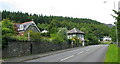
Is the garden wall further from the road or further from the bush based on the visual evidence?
the road

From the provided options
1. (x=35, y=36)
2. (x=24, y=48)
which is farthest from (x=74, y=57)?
(x=35, y=36)

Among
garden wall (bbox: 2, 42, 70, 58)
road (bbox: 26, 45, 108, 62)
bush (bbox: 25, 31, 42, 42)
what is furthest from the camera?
bush (bbox: 25, 31, 42, 42)

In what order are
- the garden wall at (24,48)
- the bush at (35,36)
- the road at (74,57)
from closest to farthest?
the road at (74,57)
the garden wall at (24,48)
the bush at (35,36)

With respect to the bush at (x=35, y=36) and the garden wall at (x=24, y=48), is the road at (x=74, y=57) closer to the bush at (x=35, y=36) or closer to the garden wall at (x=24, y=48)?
the garden wall at (x=24, y=48)

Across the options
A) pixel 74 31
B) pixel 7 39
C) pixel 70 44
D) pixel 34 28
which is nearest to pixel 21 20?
pixel 74 31

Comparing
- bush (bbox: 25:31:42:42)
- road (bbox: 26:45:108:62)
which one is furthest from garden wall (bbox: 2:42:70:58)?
road (bbox: 26:45:108:62)

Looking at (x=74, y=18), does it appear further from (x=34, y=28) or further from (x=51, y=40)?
(x=51, y=40)

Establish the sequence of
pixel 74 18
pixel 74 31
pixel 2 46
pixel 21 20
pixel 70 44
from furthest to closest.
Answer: pixel 74 18, pixel 21 20, pixel 74 31, pixel 70 44, pixel 2 46

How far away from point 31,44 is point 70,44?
2605 cm

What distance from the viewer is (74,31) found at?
3661 inches

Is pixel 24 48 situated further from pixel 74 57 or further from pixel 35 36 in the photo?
pixel 74 57

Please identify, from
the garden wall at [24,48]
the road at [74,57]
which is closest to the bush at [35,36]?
the garden wall at [24,48]

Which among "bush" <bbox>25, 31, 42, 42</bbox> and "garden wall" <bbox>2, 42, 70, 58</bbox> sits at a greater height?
"bush" <bbox>25, 31, 42, 42</bbox>

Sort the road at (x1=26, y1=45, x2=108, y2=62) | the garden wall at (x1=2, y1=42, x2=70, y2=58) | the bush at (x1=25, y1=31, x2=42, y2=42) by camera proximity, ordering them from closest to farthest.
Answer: the road at (x1=26, y1=45, x2=108, y2=62) → the garden wall at (x1=2, y1=42, x2=70, y2=58) → the bush at (x1=25, y1=31, x2=42, y2=42)
